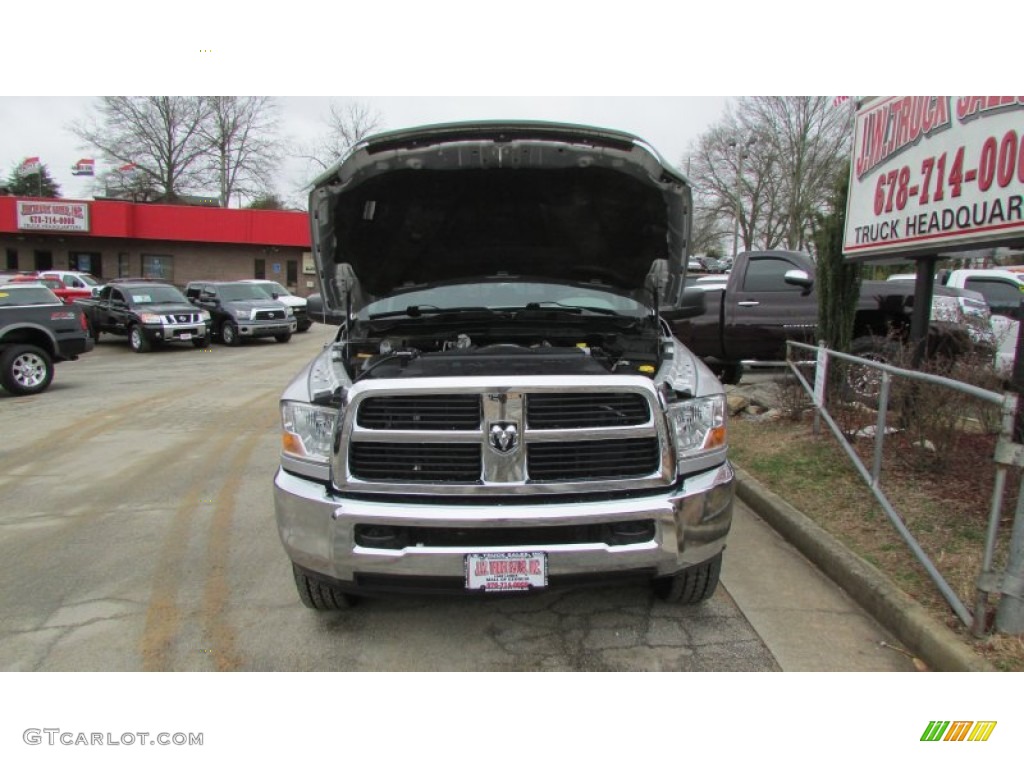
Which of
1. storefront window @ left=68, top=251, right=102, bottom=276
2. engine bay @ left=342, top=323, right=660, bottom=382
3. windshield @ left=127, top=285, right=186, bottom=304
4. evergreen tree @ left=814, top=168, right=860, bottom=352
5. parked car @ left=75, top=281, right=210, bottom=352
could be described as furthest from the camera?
storefront window @ left=68, top=251, right=102, bottom=276

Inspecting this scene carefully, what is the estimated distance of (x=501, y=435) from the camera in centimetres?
261

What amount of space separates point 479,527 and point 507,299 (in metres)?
2.06

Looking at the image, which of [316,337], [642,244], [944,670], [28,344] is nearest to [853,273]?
[642,244]

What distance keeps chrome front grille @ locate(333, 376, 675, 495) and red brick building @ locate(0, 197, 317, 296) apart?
33.4 metres

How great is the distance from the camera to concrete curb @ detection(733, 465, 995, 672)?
2.62 m

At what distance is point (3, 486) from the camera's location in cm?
554

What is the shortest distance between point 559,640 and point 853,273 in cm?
483

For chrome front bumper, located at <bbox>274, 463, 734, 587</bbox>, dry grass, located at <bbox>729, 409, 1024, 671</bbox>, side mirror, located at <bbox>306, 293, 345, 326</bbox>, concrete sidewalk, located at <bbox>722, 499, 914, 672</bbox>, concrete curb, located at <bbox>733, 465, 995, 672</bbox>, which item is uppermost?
side mirror, located at <bbox>306, 293, 345, 326</bbox>

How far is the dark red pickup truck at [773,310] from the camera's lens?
315 inches

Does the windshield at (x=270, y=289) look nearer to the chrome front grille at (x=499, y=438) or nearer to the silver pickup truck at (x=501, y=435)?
the silver pickup truck at (x=501, y=435)

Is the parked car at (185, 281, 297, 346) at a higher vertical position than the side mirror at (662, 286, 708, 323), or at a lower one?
lower

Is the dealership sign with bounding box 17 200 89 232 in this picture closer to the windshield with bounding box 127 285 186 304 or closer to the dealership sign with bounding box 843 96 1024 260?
the windshield with bounding box 127 285 186 304

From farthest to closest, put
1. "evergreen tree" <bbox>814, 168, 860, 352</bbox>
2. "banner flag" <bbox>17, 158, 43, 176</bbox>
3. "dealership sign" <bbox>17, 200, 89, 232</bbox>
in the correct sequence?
"banner flag" <bbox>17, 158, 43, 176</bbox>
"dealership sign" <bbox>17, 200, 89, 232</bbox>
"evergreen tree" <bbox>814, 168, 860, 352</bbox>

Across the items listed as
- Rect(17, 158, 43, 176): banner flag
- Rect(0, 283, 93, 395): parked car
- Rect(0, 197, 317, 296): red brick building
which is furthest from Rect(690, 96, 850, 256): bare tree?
Rect(17, 158, 43, 176): banner flag
